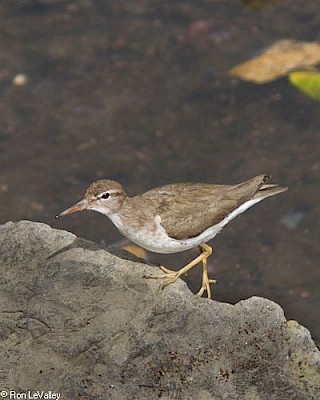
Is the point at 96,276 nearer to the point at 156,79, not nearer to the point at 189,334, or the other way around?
the point at 189,334

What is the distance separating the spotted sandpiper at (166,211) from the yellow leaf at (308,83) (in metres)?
4.56

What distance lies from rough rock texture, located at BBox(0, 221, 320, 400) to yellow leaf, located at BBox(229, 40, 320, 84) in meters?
6.58

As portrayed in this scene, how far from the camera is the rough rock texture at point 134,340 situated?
6477 millimetres

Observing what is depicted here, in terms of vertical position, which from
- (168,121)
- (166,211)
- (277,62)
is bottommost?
(168,121)

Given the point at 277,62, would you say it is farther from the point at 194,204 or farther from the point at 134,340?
the point at 134,340

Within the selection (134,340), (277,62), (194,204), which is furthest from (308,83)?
(134,340)

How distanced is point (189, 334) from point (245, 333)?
0.40m

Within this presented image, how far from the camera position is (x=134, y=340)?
257 inches

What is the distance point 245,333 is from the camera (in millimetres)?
6629

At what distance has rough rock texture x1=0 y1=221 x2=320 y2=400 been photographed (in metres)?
6.48

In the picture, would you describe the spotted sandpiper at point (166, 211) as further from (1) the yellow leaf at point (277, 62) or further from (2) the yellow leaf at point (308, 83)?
(1) the yellow leaf at point (277, 62)

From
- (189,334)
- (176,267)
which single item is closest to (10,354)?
(189,334)

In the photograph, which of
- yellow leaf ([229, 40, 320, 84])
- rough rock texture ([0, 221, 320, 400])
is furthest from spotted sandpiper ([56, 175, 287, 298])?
yellow leaf ([229, 40, 320, 84])

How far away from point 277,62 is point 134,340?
7441 millimetres
